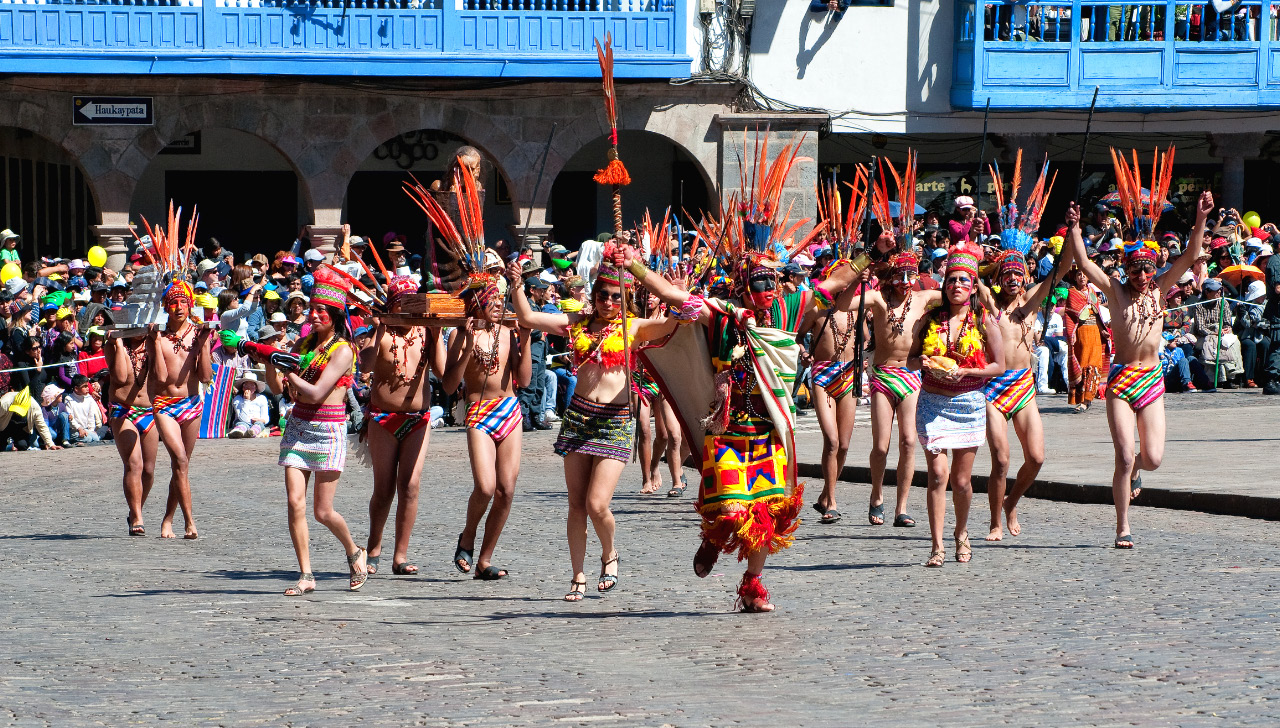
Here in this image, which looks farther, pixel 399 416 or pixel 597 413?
pixel 399 416

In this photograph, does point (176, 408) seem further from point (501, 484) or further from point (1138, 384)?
point (1138, 384)

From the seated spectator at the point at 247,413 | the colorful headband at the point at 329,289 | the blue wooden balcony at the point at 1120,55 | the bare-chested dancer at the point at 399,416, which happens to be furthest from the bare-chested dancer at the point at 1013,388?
the blue wooden balcony at the point at 1120,55

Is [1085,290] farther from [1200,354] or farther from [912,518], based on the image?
[912,518]

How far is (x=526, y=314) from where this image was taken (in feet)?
30.1

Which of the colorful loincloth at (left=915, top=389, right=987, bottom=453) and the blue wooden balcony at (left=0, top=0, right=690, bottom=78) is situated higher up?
the blue wooden balcony at (left=0, top=0, right=690, bottom=78)

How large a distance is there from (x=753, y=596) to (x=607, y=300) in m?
1.75

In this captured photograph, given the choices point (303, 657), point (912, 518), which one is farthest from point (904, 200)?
point (303, 657)

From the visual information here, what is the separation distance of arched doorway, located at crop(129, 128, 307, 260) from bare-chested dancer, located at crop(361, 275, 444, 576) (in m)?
17.3

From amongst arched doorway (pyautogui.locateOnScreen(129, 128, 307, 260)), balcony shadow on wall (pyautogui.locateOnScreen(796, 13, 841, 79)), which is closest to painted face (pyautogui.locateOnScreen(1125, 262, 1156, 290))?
balcony shadow on wall (pyautogui.locateOnScreen(796, 13, 841, 79))

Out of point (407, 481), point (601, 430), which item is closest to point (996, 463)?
point (601, 430)

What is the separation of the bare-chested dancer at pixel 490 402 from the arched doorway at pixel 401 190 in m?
17.4

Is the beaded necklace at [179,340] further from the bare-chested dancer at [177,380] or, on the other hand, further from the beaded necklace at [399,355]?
the beaded necklace at [399,355]

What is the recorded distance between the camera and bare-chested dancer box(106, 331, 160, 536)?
12188mm

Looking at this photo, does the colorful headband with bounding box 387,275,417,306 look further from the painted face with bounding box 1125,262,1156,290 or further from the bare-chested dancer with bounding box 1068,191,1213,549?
the painted face with bounding box 1125,262,1156,290
